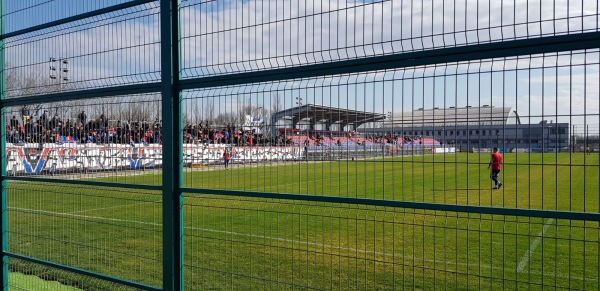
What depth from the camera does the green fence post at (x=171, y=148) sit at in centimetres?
→ 431

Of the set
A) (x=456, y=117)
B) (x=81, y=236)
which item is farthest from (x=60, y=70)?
(x=81, y=236)

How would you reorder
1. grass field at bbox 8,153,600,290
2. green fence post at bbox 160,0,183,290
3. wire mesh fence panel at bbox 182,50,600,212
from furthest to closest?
green fence post at bbox 160,0,183,290 → grass field at bbox 8,153,600,290 → wire mesh fence panel at bbox 182,50,600,212

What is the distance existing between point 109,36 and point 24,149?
222cm

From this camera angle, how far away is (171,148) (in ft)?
14.1

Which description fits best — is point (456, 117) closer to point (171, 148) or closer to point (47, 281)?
point (171, 148)

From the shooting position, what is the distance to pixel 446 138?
3.38m

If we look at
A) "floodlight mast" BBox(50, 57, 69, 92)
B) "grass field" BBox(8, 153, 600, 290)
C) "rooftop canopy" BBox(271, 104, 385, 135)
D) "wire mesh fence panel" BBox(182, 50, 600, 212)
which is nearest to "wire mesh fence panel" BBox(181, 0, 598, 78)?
"wire mesh fence panel" BBox(182, 50, 600, 212)

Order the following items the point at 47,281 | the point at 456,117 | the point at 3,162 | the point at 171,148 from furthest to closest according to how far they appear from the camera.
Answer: the point at 47,281
the point at 3,162
the point at 171,148
the point at 456,117

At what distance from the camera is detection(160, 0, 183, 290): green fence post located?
4.31m

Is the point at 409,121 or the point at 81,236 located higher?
the point at 409,121

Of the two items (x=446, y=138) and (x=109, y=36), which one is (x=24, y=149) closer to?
(x=109, y=36)

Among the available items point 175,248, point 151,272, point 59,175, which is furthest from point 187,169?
point 151,272

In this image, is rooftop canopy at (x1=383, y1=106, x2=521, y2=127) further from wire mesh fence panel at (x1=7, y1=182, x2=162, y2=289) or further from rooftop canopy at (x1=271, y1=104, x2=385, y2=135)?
wire mesh fence panel at (x1=7, y1=182, x2=162, y2=289)

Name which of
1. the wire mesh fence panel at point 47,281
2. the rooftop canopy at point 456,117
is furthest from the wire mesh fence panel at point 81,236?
the rooftop canopy at point 456,117
